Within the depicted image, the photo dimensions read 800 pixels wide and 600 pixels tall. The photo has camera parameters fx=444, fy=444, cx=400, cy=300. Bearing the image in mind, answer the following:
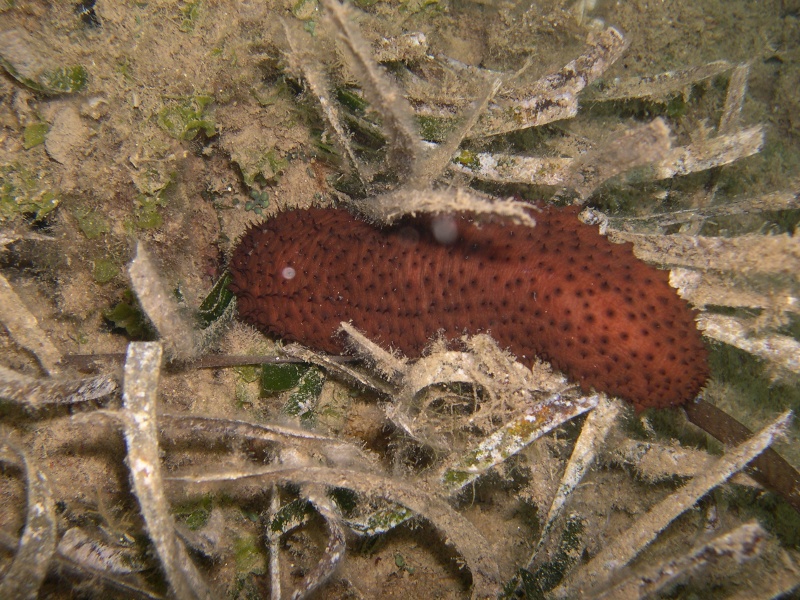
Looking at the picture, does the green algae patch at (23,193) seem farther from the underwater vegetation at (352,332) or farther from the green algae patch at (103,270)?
the green algae patch at (103,270)

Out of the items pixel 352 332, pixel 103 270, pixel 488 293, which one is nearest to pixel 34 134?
pixel 103 270

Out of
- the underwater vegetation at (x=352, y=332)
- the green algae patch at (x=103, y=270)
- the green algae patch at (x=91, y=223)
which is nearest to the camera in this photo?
the underwater vegetation at (x=352, y=332)

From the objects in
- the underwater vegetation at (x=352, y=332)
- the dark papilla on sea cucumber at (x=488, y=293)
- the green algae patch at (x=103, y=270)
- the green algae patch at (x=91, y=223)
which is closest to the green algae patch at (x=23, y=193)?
the underwater vegetation at (x=352, y=332)

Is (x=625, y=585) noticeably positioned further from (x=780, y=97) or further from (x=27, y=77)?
(x=780, y=97)

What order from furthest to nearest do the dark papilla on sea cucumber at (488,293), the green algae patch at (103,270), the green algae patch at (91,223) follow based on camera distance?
the green algae patch at (103,270) → the green algae patch at (91,223) → the dark papilla on sea cucumber at (488,293)

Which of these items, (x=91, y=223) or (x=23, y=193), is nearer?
(x=23, y=193)

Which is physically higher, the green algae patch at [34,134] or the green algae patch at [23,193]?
the green algae patch at [34,134]

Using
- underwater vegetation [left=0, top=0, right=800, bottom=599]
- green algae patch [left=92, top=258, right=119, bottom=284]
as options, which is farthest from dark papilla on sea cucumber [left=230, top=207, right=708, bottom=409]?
green algae patch [left=92, top=258, right=119, bottom=284]

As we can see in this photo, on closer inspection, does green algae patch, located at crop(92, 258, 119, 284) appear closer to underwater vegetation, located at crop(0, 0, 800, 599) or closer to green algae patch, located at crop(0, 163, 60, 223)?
underwater vegetation, located at crop(0, 0, 800, 599)

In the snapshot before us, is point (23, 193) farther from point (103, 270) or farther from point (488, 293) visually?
point (488, 293)
